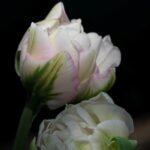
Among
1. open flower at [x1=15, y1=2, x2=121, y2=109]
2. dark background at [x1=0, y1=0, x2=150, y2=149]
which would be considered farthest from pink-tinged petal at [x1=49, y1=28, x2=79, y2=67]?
dark background at [x1=0, y1=0, x2=150, y2=149]

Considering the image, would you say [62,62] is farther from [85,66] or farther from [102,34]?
[102,34]

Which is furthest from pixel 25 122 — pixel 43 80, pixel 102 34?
pixel 102 34

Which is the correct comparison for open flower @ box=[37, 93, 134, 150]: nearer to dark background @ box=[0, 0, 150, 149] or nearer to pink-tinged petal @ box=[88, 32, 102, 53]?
pink-tinged petal @ box=[88, 32, 102, 53]

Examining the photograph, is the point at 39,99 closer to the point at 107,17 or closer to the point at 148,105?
the point at 107,17

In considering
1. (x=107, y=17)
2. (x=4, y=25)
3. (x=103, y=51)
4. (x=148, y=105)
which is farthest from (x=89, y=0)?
(x=103, y=51)

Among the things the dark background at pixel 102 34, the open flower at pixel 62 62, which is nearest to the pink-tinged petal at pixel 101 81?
the open flower at pixel 62 62

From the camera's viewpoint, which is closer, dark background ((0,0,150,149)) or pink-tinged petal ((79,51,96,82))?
pink-tinged petal ((79,51,96,82))
